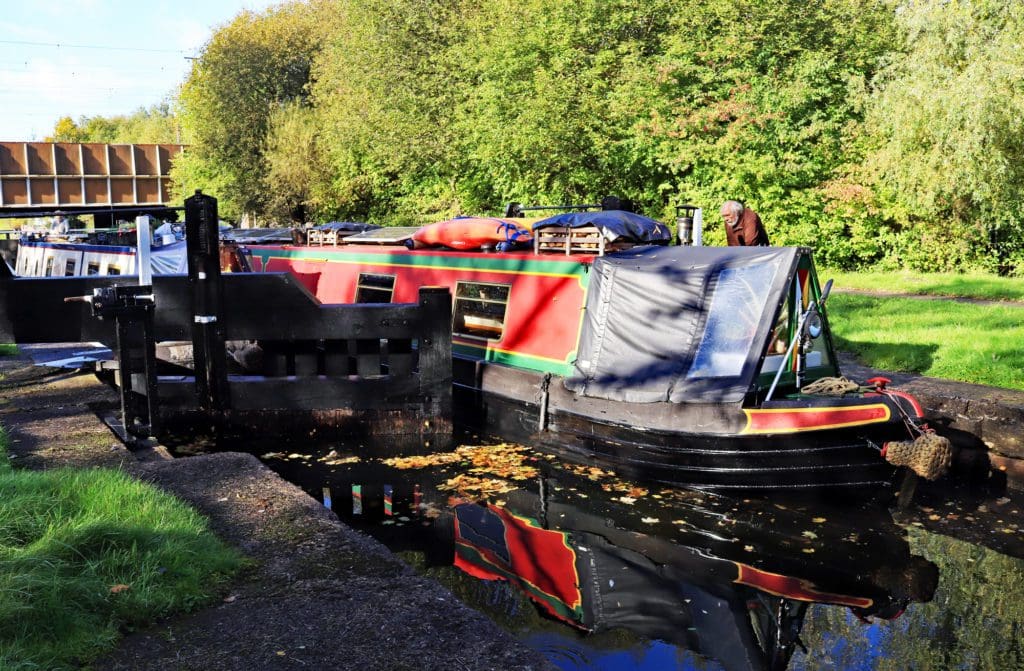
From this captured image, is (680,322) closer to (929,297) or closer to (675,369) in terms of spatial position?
(675,369)

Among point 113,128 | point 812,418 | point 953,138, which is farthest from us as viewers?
point 113,128

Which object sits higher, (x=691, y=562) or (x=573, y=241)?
(x=573, y=241)

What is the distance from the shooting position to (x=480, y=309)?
31.7ft

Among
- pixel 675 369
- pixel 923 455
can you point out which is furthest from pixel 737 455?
pixel 923 455

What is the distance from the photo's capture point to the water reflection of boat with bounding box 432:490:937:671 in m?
5.00

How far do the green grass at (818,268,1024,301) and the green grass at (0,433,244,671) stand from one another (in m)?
12.9

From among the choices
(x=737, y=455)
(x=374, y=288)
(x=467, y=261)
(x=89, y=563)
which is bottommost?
(x=737, y=455)

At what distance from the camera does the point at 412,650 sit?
10.9 feet

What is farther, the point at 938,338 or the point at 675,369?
the point at 938,338

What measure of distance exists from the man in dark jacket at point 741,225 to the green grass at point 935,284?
7.05m

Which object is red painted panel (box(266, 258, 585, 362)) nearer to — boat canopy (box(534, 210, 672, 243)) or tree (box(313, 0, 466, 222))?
boat canopy (box(534, 210, 672, 243))

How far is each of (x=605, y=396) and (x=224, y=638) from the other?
4600 millimetres

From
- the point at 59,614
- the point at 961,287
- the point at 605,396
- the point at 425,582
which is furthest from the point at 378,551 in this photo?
the point at 961,287

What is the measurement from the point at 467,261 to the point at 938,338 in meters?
5.40
